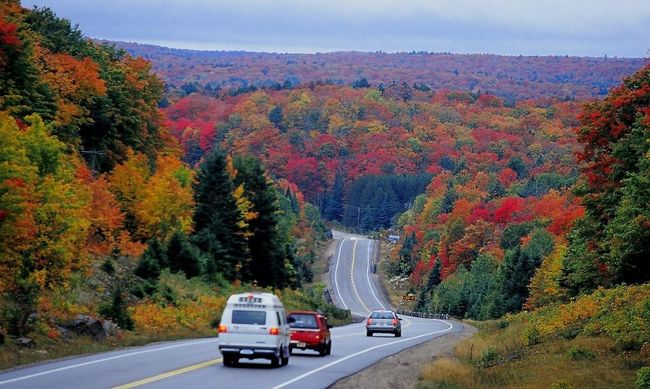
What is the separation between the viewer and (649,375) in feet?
66.7

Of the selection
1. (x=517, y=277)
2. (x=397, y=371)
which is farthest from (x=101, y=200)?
(x=517, y=277)

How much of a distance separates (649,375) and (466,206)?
135 meters

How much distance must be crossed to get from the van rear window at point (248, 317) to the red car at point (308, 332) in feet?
20.2

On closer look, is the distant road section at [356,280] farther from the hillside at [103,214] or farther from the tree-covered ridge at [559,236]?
the hillside at [103,214]

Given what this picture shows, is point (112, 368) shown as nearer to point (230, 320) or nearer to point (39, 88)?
point (230, 320)

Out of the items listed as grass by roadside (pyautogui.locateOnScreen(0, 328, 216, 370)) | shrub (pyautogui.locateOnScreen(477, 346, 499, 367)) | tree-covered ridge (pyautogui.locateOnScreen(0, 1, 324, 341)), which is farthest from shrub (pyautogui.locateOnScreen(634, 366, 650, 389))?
tree-covered ridge (pyautogui.locateOnScreen(0, 1, 324, 341))

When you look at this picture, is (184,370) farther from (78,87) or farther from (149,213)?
(78,87)

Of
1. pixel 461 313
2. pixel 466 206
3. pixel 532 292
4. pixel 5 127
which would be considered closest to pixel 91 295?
pixel 5 127

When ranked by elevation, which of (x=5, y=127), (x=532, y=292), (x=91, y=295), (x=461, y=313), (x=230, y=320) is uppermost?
(x=5, y=127)

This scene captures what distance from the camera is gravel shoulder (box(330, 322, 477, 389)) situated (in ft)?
83.6

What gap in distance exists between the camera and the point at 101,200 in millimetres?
57062

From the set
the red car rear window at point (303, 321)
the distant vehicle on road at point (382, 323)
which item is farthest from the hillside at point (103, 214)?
the distant vehicle on road at point (382, 323)

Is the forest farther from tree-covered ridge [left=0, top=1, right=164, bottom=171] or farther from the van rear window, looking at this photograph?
the van rear window

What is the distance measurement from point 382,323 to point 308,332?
63.6 ft
